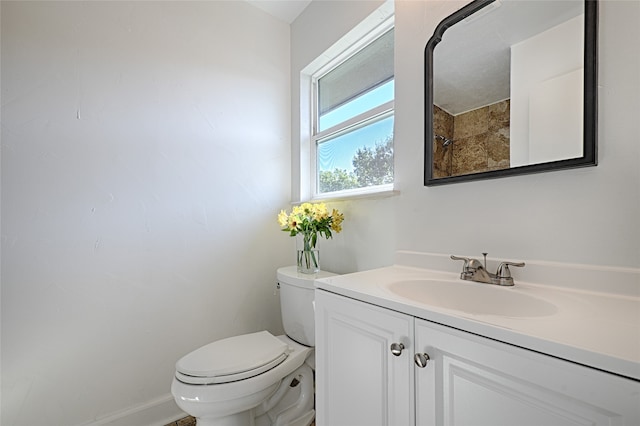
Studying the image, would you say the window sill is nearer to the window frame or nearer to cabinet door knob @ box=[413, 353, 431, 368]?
the window frame

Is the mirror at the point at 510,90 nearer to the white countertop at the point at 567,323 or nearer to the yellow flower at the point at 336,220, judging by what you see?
the white countertop at the point at 567,323

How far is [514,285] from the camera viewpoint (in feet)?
2.79

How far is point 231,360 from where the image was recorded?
118 cm

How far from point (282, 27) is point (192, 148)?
1.03m

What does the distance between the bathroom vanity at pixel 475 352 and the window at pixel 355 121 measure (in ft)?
2.24

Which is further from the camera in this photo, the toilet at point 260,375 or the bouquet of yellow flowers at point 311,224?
the bouquet of yellow flowers at point 311,224

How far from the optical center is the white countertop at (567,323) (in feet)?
1.43

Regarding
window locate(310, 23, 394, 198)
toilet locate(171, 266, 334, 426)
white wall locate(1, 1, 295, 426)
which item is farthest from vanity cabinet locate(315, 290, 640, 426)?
white wall locate(1, 1, 295, 426)

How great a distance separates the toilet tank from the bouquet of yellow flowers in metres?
0.08

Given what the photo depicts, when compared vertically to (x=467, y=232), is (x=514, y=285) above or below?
below

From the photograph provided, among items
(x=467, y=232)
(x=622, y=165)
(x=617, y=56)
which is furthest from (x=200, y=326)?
(x=617, y=56)

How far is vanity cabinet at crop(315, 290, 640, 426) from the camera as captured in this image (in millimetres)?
443

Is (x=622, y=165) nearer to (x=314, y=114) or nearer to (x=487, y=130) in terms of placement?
(x=487, y=130)

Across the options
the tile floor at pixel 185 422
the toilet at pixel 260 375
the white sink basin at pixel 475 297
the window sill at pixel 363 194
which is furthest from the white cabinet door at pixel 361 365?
the tile floor at pixel 185 422
